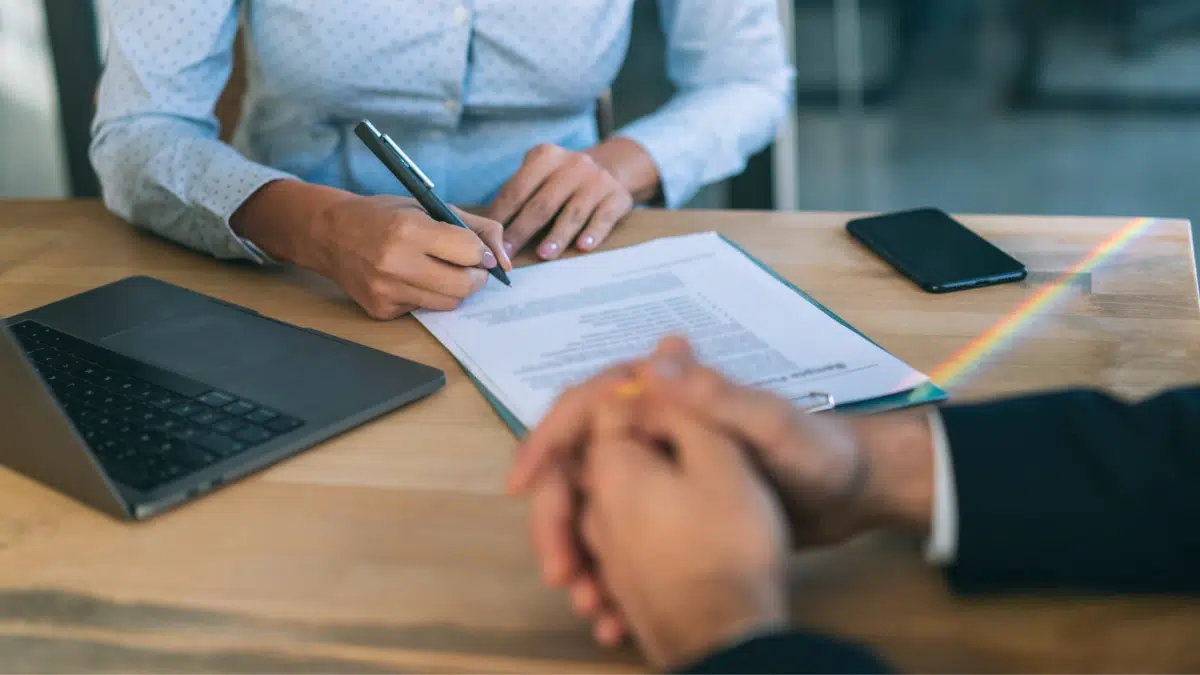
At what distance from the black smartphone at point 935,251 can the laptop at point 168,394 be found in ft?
1.40

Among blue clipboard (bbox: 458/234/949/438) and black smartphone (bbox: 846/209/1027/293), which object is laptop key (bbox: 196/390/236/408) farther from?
black smartphone (bbox: 846/209/1027/293)

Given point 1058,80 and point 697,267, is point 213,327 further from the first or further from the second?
point 1058,80

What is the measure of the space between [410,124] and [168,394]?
649 mm

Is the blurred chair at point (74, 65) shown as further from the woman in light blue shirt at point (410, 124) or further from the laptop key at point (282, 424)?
the laptop key at point (282, 424)

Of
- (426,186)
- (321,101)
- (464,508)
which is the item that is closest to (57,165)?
(321,101)

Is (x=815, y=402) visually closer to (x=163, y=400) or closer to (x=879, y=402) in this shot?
(x=879, y=402)

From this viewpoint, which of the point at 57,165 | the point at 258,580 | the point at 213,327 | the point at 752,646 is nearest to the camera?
the point at 752,646

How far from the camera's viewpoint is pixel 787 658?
43cm

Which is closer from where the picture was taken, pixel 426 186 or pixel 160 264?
pixel 426 186

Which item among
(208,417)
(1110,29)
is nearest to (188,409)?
(208,417)

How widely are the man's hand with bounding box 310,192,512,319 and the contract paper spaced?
2 centimetres

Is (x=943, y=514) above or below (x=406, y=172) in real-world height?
below

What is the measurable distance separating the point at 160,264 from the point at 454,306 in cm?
33

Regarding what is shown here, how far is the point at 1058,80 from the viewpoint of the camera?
96.0 inches
